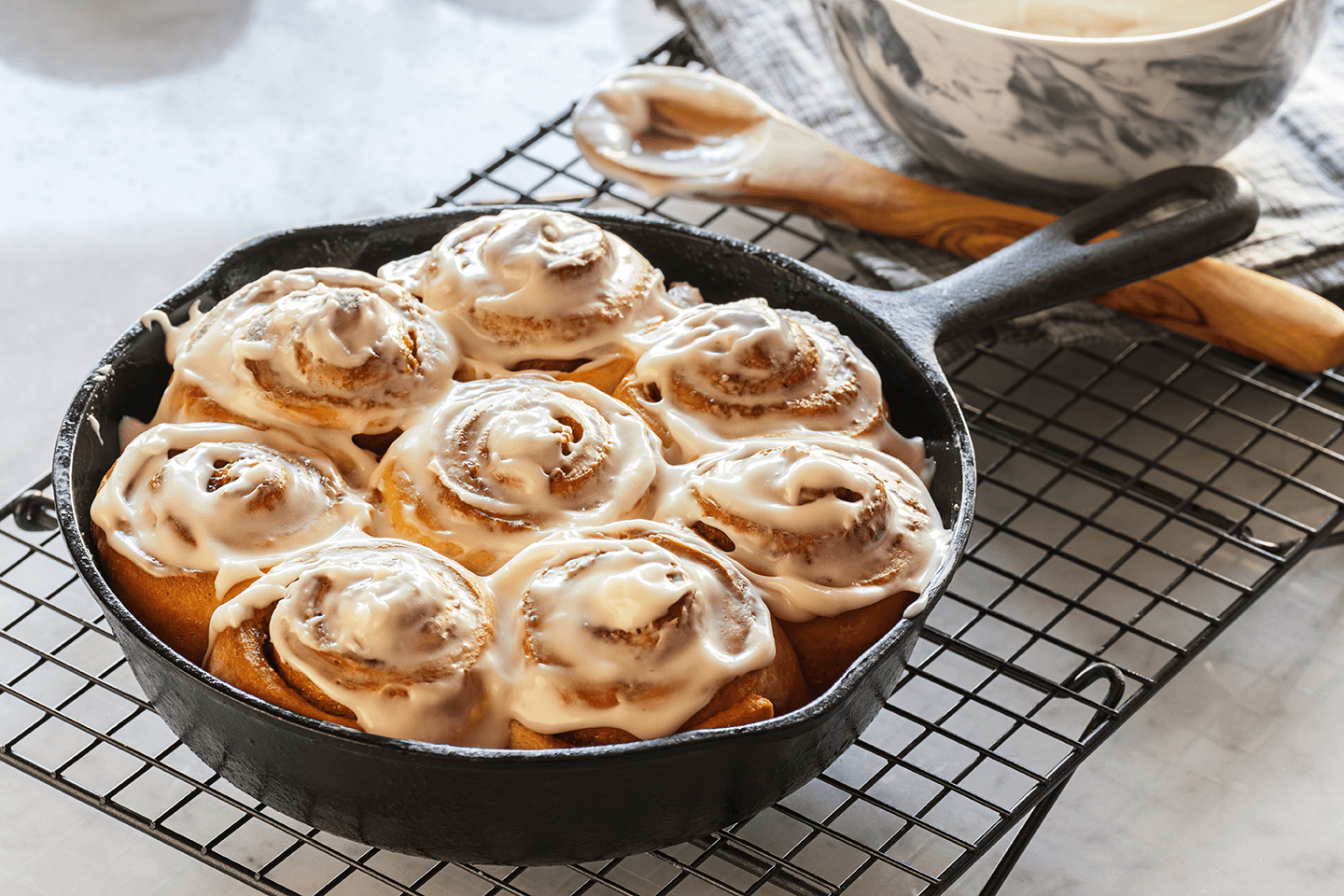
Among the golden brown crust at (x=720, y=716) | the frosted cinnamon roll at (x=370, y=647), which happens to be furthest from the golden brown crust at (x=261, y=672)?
the golden brown crust at (x=720, y=716)

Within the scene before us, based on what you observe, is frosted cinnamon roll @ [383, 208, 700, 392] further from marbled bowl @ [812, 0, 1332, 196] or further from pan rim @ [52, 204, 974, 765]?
marbled bowl @ [812, 0, 1332, 196]

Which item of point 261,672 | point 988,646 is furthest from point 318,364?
point 988,646

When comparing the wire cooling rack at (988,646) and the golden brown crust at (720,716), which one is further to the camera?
the wire cooling rack at (988,646)

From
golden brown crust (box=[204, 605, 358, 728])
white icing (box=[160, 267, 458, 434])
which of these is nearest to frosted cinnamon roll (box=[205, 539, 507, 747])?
golden brown crust (box=[204, 605, 358, 728])

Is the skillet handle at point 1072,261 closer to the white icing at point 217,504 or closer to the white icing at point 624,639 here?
the white icing at point 624,639

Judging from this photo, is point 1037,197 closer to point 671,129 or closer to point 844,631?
point 671,129

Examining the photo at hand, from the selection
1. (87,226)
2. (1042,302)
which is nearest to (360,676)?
(1042,302)

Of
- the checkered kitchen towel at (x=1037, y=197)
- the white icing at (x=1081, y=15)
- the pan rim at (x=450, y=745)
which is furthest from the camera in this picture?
the white icing at (x=1081, y=15)
